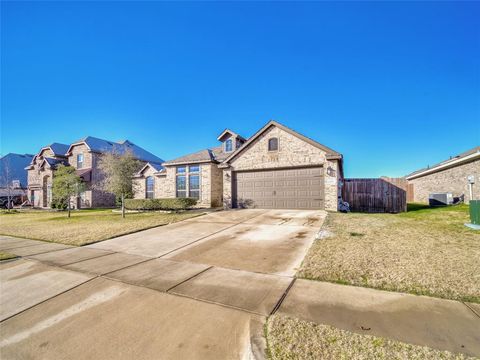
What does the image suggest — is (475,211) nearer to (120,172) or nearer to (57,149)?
(120,172)

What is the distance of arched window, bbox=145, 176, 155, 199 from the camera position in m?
21.0

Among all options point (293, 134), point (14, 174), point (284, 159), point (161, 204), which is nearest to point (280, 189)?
point (284, 159)

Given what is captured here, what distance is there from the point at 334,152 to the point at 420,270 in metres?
9.86

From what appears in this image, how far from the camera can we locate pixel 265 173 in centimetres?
1511

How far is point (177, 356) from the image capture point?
2.21m

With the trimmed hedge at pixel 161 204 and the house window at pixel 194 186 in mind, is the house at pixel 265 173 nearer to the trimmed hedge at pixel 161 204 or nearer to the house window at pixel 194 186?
the house window at pixel 194 186

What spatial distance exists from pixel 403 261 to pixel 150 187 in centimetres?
2099

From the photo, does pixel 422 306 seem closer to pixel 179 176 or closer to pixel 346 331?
pixel 346 331

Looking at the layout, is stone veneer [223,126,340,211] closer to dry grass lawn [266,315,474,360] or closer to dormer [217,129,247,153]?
dormer [217,129,247,153]

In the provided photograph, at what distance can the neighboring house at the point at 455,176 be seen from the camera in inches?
476

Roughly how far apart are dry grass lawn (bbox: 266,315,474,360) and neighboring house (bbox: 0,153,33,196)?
4306 cm

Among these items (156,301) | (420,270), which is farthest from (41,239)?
(420,270)

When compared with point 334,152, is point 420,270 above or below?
below

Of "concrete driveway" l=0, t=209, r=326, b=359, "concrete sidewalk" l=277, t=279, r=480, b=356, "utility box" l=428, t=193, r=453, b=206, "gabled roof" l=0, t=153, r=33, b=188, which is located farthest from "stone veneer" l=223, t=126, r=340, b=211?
"gabled roof" l=0, t=153, r=33, b=188
